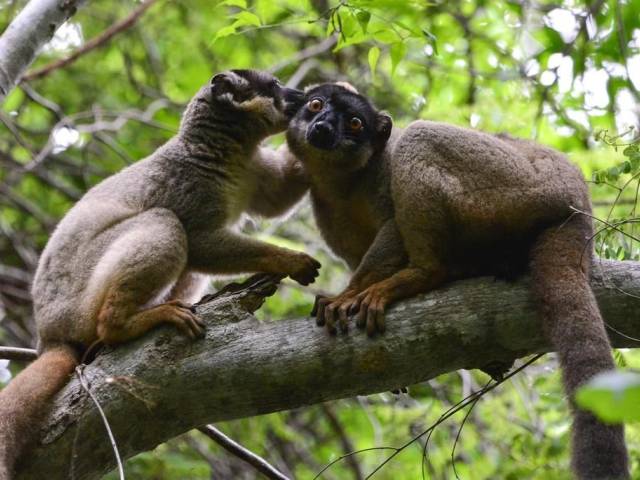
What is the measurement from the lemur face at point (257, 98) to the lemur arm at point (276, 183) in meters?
0.25

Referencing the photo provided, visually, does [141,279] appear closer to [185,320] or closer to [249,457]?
[185,320]

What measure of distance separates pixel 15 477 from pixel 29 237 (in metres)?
6.13

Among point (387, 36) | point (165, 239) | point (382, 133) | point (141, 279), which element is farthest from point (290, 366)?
point (387, 36)

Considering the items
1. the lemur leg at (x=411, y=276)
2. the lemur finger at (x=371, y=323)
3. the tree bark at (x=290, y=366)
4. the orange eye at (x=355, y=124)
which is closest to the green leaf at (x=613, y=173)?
the tree bark at (x=290, y=366)

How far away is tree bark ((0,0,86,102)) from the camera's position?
16.2 feet

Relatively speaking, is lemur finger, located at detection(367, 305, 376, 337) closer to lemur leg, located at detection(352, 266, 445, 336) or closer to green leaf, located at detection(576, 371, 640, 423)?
lemur leg, located at detection(352, 266, 445, 336)

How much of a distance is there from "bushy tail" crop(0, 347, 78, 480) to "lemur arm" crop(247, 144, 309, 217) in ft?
7.00

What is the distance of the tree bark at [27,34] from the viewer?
495cm

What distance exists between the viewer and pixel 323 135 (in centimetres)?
579

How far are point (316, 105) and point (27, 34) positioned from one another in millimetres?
2100

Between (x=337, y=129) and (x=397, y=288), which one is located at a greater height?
(x=337, y=129)

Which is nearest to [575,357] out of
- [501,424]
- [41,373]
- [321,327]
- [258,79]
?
[321,327]

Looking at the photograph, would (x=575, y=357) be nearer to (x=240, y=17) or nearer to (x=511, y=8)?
(x=240, y=17)

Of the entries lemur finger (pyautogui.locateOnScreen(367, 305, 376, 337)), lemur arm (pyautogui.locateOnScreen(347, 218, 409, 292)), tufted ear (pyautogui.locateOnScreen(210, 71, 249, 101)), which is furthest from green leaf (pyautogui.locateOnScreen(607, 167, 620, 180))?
tufted ear (pyautogui.locateOnScreen(210, 71, 249, 101))
